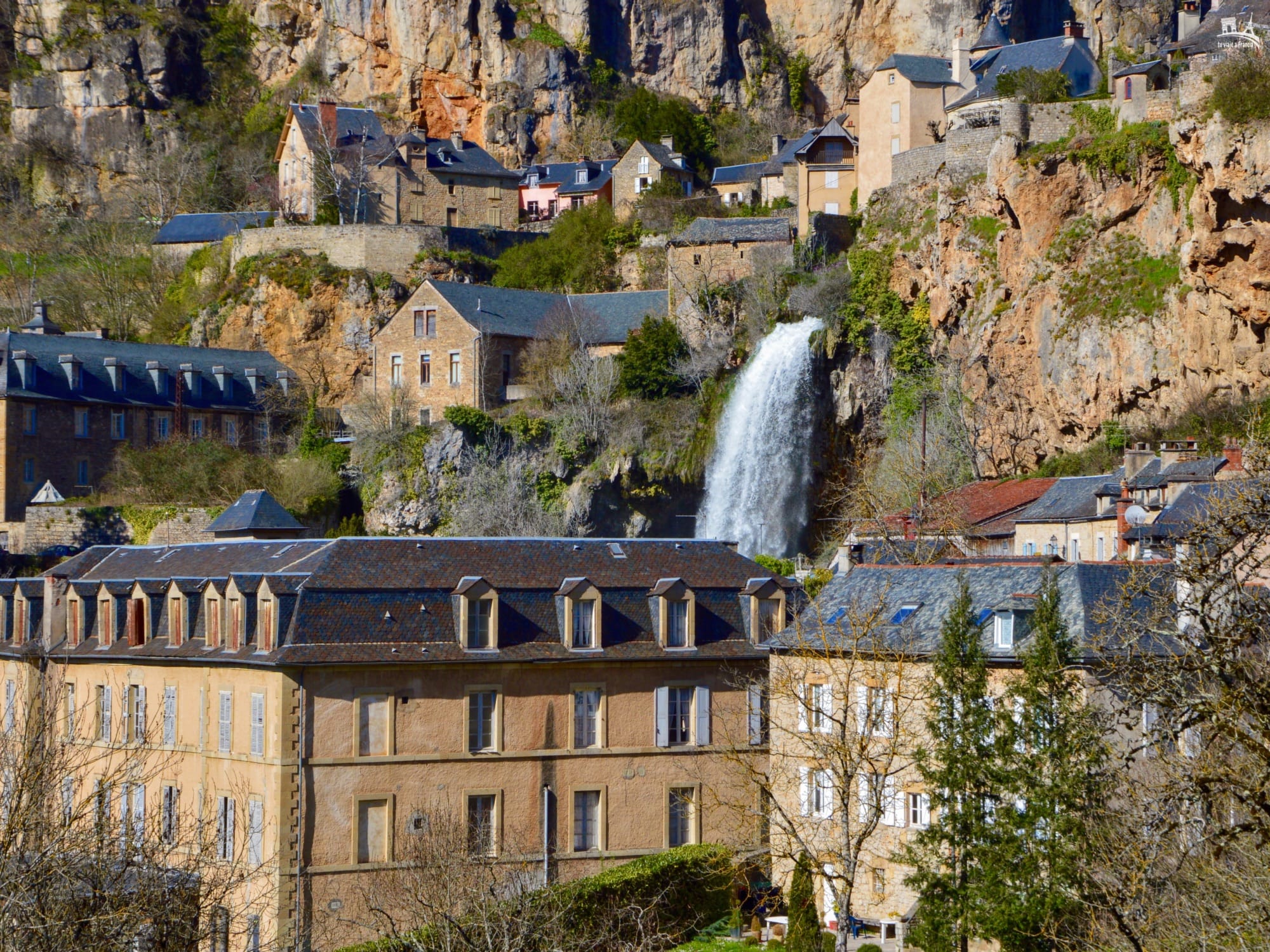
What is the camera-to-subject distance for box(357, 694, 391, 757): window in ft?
121

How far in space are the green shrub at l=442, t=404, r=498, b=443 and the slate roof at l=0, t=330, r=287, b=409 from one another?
33.0 feet

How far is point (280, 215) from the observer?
8269cm

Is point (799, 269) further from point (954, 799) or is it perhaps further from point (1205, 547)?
point (1205, 547)

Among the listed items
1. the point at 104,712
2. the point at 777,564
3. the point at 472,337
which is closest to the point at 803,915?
the point at 104,712

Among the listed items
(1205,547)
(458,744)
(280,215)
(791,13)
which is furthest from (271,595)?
(791,13)

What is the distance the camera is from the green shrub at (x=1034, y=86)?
64500 mm

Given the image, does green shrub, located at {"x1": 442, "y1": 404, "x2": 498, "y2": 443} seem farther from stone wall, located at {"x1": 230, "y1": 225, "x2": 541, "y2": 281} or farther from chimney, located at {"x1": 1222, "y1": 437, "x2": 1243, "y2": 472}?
chimney, located at {"x1": 1222, "y1": 437, "x2": 1243, "y2": 472}

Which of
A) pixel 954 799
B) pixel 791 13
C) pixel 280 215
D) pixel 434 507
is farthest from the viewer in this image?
pixel 791 13

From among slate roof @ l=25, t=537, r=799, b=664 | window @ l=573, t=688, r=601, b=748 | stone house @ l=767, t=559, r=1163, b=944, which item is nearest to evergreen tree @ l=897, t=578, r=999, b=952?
stone house @ l=767, t=559, r=1163, b=944

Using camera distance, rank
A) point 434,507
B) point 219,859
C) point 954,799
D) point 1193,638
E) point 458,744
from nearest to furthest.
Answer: point 1193,638, point 954,799, point 219,859, point 458,744, point 434,507

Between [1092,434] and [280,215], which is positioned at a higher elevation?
[280,215]

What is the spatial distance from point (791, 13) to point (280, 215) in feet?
100

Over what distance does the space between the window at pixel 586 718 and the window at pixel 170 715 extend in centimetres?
775

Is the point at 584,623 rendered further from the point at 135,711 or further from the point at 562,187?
the point at 562,187
